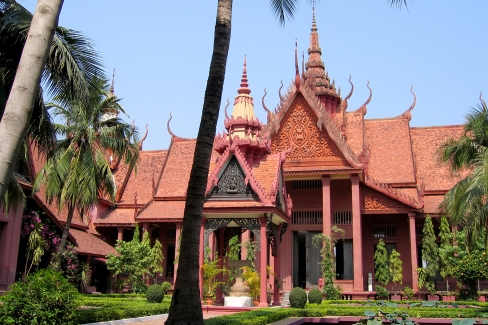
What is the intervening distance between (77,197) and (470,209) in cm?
1167

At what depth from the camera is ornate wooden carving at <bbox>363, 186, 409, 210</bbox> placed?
23.4m

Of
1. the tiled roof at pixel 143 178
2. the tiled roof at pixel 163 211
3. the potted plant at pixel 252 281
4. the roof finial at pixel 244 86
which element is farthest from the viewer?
the tiled roof at pixel 143 178

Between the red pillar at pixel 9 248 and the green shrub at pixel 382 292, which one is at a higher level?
the red pillar at pixel 9 248

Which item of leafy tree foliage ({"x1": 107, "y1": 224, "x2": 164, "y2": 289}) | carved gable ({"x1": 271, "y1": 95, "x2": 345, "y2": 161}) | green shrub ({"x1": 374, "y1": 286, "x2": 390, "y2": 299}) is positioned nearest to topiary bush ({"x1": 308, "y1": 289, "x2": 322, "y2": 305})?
green shrub ({"x1": 374, "y1": 286, "x2": 390, "y2": 299})

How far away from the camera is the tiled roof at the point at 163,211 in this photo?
26109mm

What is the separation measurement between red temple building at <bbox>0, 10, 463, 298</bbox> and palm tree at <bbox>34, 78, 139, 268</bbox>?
2.20 meters

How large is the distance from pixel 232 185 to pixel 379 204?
970cm

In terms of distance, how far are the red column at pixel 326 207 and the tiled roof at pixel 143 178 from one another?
34.4 ft

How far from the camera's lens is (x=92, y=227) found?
1092 inches

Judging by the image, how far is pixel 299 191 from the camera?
25.0 meters

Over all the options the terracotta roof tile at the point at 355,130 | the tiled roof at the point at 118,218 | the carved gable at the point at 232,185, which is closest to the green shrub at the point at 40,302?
the carved gable at the point at 232,185

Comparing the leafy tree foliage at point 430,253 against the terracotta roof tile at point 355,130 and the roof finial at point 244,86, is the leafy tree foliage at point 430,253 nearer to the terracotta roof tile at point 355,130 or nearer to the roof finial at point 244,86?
the terracotta roof tile at point 355,130

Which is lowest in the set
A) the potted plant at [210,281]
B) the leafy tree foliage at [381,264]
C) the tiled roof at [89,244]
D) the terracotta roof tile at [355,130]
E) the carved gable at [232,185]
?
the potted plant at [210,281]

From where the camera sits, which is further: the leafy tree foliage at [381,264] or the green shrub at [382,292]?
the leafy tree foliage at [381,264]
